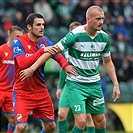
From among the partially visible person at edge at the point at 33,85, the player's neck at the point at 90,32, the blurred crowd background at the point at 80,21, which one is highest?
the blurred crowd background at the point at 80,21

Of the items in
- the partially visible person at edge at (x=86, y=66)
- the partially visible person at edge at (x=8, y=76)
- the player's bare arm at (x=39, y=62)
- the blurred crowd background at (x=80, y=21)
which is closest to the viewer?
the player's bare arm at (x=39, y=62)

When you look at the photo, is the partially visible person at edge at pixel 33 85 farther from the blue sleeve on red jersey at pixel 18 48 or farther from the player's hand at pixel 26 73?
the player's hand at pixel 26 73

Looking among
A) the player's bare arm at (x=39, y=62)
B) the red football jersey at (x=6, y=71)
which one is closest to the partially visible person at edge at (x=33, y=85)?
the player's bare arm at (x=39, y=62)

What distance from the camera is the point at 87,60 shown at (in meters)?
9.12

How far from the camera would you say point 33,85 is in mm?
9414

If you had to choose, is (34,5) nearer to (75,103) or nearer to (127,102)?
(127,102)

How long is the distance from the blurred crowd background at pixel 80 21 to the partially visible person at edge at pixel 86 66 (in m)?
6.36

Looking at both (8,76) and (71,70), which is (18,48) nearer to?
(71,70)

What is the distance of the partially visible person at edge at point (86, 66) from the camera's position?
8.95 meters

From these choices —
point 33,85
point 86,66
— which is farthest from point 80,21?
point 86,66

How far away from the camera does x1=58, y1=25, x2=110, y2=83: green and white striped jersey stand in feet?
29.7

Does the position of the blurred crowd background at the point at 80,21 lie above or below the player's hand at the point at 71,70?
above

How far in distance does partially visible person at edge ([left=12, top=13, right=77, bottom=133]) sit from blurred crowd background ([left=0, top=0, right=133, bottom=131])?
240 inches

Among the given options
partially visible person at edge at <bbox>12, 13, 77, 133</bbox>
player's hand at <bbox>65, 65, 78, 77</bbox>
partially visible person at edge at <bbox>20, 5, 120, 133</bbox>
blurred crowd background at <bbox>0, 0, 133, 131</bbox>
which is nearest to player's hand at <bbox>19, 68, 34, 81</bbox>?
partially visible person at edge at <bbox>20, 5, 120, 133</bbox>
